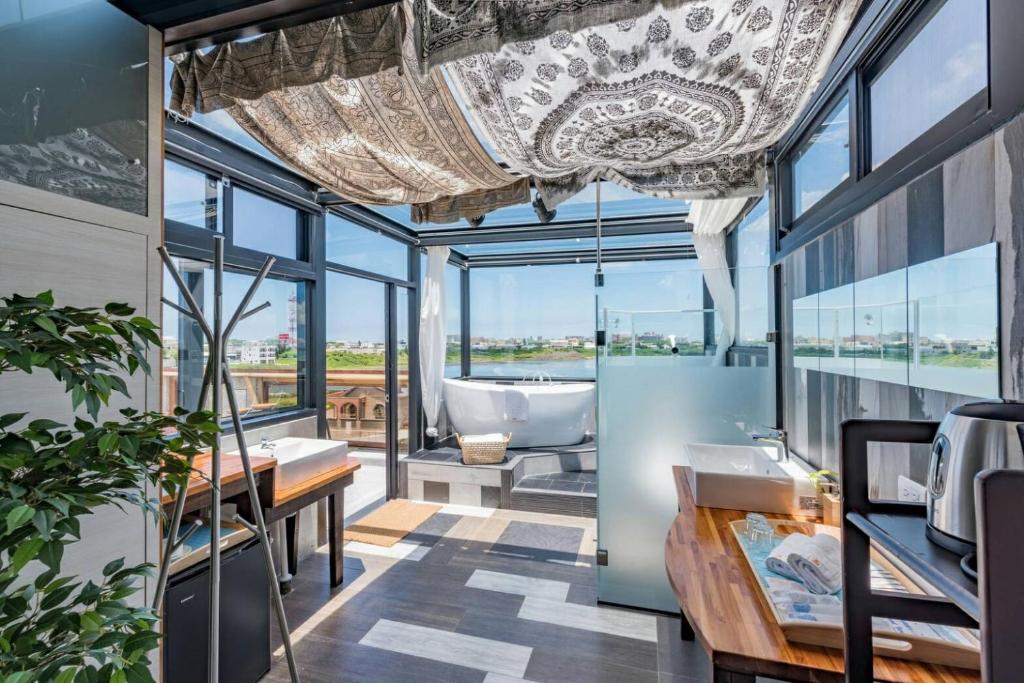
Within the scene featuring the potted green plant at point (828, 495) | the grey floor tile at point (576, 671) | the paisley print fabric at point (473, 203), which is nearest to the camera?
the potted green plant at point (828, 495)

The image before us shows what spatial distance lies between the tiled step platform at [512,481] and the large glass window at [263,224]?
2.13 m

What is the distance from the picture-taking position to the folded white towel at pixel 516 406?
450 centimetres

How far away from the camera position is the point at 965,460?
0.52 m

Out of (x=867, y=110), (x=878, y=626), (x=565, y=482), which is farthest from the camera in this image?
(x=565, y=482)

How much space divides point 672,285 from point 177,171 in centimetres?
259

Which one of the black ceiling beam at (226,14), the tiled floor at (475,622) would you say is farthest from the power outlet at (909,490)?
the black ceiling beam at (226,14)

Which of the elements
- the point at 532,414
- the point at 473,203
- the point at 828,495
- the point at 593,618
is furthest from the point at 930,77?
the point at 532,414

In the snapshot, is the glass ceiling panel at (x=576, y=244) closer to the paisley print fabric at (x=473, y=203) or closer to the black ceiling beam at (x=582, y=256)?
the black ceiling beam at (x=582, y=256)

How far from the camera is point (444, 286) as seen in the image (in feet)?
14.9

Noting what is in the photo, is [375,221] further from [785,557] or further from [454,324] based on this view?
[785,557]

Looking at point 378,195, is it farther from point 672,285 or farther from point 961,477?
point 961,477

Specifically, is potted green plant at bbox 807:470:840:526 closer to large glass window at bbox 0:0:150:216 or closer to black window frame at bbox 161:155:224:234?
large glass window at bbox 0:0:150:216

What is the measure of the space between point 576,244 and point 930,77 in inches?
144

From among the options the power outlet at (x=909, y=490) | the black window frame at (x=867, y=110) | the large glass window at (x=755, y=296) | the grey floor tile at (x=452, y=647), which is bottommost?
the grey floor tile at (x=452, y=647)
